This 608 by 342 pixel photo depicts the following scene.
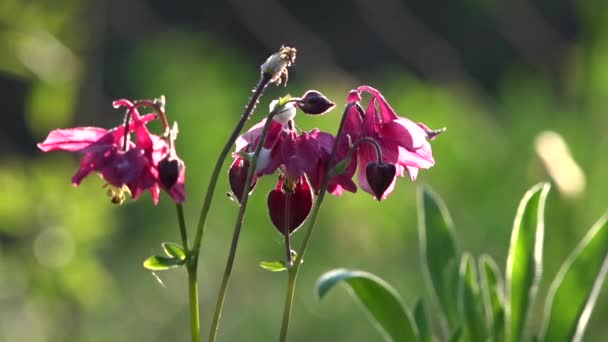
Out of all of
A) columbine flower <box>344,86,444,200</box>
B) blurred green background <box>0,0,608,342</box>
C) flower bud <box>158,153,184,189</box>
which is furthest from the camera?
blurred green background <box>0,0,608,342</box>

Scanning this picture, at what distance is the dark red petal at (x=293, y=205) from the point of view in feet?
3.67

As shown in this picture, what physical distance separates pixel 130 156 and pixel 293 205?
0.18m

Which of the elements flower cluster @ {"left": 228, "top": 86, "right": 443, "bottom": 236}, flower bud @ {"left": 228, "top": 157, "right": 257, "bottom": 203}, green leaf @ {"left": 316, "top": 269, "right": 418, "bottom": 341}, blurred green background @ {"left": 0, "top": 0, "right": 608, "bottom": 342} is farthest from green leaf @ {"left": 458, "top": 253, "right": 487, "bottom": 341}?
blurred green background @ {"left": 0, "top": 0, "right": 608, "bottom": 342}

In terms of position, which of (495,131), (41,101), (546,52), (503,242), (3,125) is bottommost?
(3,125)

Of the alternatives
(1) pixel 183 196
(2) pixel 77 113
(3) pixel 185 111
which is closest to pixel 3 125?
(3) pixel 185 111

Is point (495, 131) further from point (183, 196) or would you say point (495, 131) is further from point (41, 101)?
point (183, 196)

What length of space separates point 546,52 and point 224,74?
68.2 inches

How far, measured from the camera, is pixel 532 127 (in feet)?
11.6

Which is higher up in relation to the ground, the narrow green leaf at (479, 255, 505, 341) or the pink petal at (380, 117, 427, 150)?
the pink petal at (380, 117, 427, 150)

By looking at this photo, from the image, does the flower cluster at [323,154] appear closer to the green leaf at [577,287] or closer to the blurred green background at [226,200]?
the green leaf at [577,287]

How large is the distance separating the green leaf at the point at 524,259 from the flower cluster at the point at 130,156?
524 millimetres

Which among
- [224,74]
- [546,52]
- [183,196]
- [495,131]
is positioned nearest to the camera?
[183,196]

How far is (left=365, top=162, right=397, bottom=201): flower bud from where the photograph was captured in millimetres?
1073

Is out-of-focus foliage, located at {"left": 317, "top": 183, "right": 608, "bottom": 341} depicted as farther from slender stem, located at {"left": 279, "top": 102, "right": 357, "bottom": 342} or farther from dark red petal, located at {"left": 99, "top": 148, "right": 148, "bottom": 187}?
dark red petal, located at {"left": 99, "top": 148, "right": 148, "bottom": 187}
